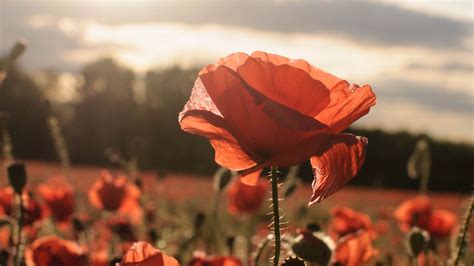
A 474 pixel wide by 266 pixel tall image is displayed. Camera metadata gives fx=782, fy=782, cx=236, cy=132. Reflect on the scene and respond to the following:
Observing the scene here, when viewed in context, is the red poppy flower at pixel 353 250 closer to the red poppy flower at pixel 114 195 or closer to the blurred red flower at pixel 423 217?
the blurred red flower at pixel 423 217

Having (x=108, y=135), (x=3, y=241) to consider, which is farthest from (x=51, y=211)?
(x=108, y=135)

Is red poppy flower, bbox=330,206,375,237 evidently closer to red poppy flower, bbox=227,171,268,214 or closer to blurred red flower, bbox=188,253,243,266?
blurred red flower, bbox=188,253,243,266

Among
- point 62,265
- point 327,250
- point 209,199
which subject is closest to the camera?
point 327,250

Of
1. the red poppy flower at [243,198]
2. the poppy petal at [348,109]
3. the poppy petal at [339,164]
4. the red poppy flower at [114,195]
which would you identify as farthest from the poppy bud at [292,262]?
the red poppy flower at [243,198]

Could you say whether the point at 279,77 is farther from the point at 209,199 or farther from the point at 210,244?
the point at 209,199

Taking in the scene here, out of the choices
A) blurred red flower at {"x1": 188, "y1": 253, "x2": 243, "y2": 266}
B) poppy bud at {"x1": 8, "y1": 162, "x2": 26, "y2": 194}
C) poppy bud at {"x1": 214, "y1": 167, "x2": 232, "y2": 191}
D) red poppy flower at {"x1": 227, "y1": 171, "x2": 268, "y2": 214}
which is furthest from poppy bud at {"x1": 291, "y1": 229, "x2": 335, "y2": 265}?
red poppy flower at {"x1": 227, "y1": 171, "x2": 268, "y2": 214}

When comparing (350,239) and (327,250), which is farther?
(350,239)
